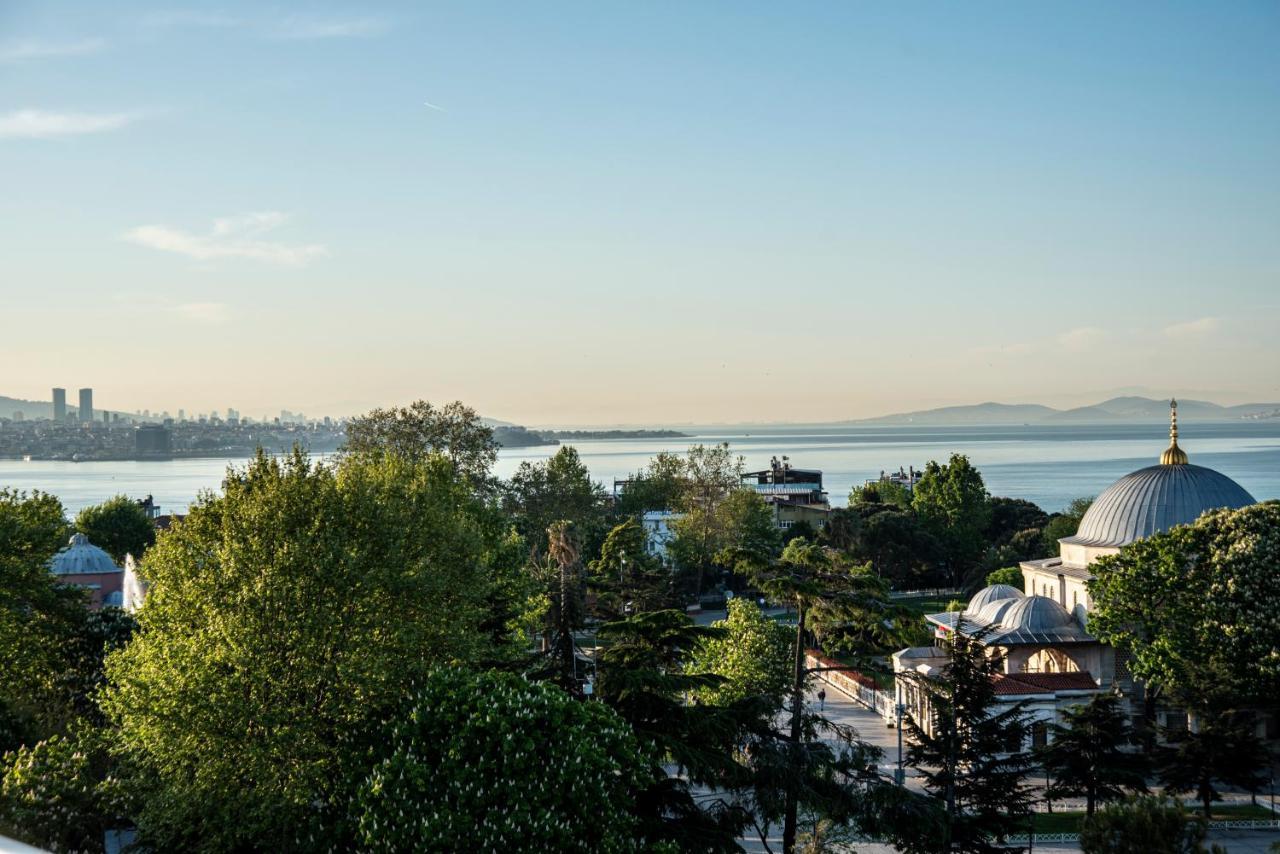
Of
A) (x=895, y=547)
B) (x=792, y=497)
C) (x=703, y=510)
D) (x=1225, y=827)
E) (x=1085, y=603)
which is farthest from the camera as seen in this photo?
(x=792, y=497)

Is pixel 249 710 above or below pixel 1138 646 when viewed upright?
above

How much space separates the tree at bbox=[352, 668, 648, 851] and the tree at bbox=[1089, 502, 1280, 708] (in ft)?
58.9

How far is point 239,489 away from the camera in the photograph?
17125 millimetres

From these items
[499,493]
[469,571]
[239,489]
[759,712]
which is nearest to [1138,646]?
[759,712]

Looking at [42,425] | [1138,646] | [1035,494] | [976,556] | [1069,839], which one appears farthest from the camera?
[42,425]

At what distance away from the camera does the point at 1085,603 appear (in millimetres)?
33312

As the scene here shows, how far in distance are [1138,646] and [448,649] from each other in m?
18.8

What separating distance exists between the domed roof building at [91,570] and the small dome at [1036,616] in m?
32.8

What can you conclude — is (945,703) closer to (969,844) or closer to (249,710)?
(969,844)

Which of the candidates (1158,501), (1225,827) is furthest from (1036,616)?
(1225,827)

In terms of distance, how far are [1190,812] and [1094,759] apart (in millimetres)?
2529

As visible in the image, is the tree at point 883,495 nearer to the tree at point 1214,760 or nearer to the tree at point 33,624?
the tree at point 1214,760

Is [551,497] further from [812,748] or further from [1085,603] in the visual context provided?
[812,748]

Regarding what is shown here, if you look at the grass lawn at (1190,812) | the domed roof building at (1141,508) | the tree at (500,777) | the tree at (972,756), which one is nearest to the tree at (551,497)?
the domed roof building at (1141,508)
